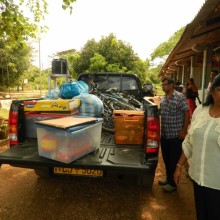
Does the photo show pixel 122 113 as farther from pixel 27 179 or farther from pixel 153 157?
pixel 27 179

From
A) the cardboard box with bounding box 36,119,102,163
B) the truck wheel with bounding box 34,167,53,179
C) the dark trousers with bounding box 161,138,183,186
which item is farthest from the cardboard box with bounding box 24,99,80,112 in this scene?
the dark trousers with bounding box 161,138,183,186

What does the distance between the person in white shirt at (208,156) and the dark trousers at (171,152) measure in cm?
164

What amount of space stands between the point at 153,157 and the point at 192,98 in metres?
5.93

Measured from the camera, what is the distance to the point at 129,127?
3.30 m

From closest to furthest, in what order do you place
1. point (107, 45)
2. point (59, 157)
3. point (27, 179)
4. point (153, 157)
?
point (59, 157)
point (153, 157)
point (27, 179)
point (107, 45)

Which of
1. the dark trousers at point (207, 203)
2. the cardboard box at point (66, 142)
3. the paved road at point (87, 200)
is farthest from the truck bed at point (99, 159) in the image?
the paved road at point (87, 200)

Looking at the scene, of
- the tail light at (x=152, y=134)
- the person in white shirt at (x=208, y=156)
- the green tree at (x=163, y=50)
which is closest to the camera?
the person in white shirt at (x=208, y=156)

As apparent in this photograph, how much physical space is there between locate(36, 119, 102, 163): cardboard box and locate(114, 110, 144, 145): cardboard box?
474mm

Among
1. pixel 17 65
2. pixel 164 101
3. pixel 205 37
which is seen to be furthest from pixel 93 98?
pixel 17 65

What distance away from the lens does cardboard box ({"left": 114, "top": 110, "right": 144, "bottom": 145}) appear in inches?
129

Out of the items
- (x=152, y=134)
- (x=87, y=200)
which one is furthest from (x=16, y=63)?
(x=152, y=134)

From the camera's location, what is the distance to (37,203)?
3352mm

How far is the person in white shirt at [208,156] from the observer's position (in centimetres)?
185

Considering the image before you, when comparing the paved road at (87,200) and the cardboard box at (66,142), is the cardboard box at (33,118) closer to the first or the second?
the cardboard box at (66,142)
